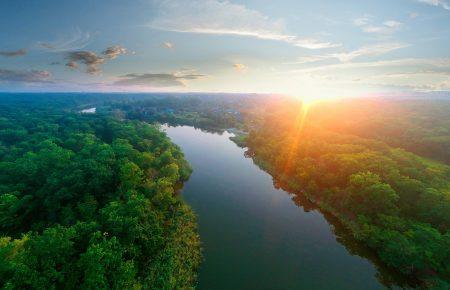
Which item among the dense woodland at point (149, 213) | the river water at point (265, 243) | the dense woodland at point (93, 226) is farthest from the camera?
the river water at point (265, 243)

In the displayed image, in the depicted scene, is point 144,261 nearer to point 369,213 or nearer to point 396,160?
point 369,213

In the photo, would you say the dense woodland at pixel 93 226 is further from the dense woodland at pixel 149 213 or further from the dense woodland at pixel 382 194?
the dense woodland at pixel 382 194

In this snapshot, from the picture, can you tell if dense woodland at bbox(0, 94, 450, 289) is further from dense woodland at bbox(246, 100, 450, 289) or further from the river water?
the river water

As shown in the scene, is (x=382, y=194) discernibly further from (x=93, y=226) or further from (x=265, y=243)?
(x=93, y=226)

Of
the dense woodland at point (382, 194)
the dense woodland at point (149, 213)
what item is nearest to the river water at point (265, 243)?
the dense woodland at point (149, 213)

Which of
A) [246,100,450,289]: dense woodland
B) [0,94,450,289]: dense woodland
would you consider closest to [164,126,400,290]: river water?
[0,94,450,289]: dense woodland

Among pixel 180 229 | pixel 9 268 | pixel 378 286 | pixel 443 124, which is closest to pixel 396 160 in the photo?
pixel 378 286
